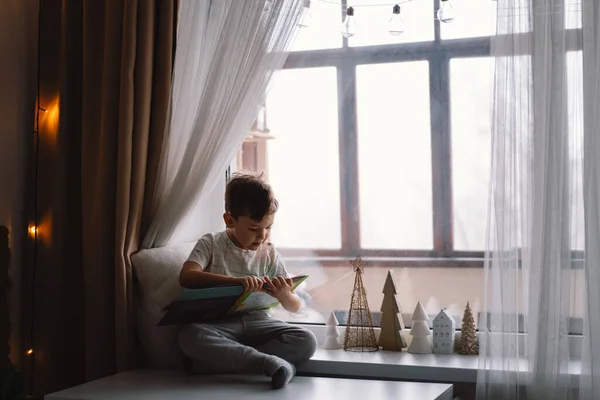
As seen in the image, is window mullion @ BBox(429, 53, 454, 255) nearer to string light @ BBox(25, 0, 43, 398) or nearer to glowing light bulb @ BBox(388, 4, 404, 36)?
glowing light bulb @ BBox(388, 4, 404, 36)

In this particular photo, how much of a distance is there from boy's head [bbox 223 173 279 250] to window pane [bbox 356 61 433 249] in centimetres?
44

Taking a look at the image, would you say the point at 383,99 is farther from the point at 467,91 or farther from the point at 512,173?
the point at 512,173

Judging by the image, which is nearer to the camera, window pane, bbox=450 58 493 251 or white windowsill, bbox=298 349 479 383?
white windowsill, bbox=298 349 479 383

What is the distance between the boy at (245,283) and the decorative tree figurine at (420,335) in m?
0.32

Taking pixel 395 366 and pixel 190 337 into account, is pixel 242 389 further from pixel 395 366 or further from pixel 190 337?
pixel 395 366

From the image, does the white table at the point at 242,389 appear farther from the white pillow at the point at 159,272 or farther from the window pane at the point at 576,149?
the window pane at the point at 576,149

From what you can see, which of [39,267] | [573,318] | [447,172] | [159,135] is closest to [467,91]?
[447,172]

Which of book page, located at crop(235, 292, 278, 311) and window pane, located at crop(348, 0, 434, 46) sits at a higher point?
window pane, located at crop(348, 0, 434, 46)

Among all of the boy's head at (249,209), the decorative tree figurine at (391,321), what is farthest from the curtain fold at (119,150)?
the decorative tree figurine at (391,321)

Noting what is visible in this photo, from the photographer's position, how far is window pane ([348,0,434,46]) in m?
2.40

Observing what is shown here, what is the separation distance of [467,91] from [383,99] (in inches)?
10.9

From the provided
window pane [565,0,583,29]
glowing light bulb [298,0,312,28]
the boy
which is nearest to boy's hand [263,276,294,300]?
the boy

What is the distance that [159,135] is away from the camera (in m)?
2.33

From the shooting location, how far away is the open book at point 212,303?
200cm
